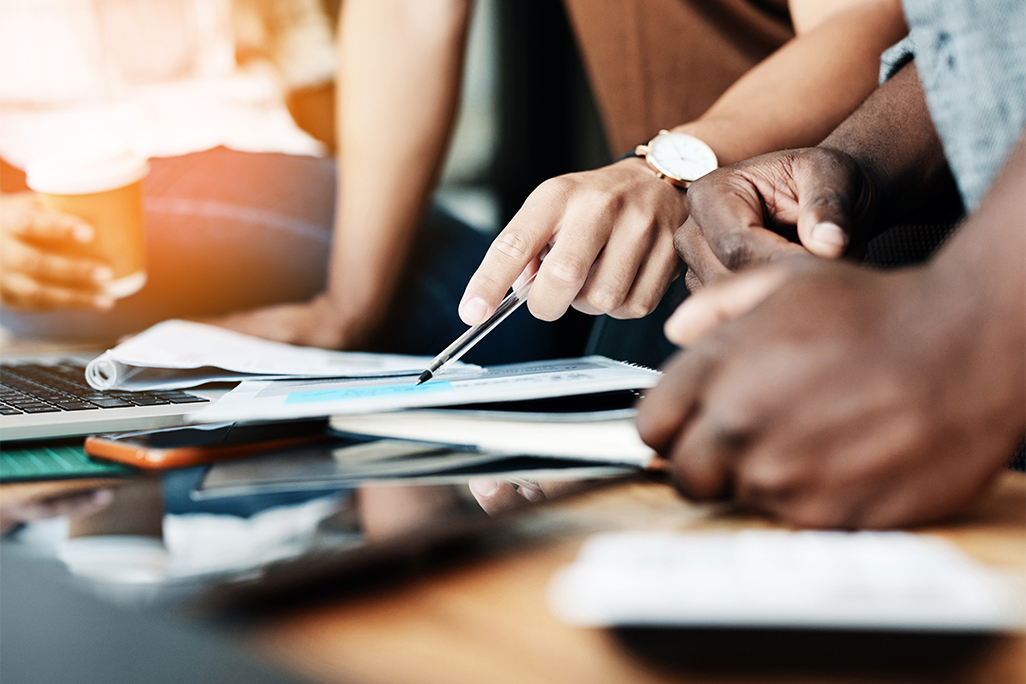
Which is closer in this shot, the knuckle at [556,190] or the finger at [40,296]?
the knuckle at [556,190]

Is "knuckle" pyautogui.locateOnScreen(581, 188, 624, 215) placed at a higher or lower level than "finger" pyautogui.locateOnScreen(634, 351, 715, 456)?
higher

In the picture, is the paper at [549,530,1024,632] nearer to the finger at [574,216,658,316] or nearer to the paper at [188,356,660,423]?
the paper at [188,356,660,423]

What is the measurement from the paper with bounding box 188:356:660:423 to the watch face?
0.75 ft

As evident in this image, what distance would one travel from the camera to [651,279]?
59 cm

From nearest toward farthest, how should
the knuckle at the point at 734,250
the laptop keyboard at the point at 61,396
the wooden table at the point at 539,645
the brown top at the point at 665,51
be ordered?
the wooden table at the point at 539,645
the knuckle at the point at 734,250
the laptop keyboard at the point at 61,396
the brown top at the point at 665,51

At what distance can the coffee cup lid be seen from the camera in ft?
3.58

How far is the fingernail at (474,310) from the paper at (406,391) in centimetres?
4

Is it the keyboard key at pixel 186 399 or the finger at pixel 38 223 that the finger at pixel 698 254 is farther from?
the finger at pixel 38 223

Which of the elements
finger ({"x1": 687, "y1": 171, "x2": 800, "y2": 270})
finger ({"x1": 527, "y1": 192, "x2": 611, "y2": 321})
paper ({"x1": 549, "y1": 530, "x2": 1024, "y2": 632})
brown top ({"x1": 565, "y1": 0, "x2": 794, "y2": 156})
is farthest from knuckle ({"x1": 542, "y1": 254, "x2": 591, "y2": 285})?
brown top ({"x1": 565, "y1": 0, "x2": 794, "y2": 156})

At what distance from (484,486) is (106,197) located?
1060 millimetres

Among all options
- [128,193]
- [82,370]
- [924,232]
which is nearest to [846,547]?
[924,232]

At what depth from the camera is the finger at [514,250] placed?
1.67 ft

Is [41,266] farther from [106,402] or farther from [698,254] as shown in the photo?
[698,254]

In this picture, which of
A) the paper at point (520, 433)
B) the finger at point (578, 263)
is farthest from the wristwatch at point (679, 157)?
the paper at point (520, 433)
